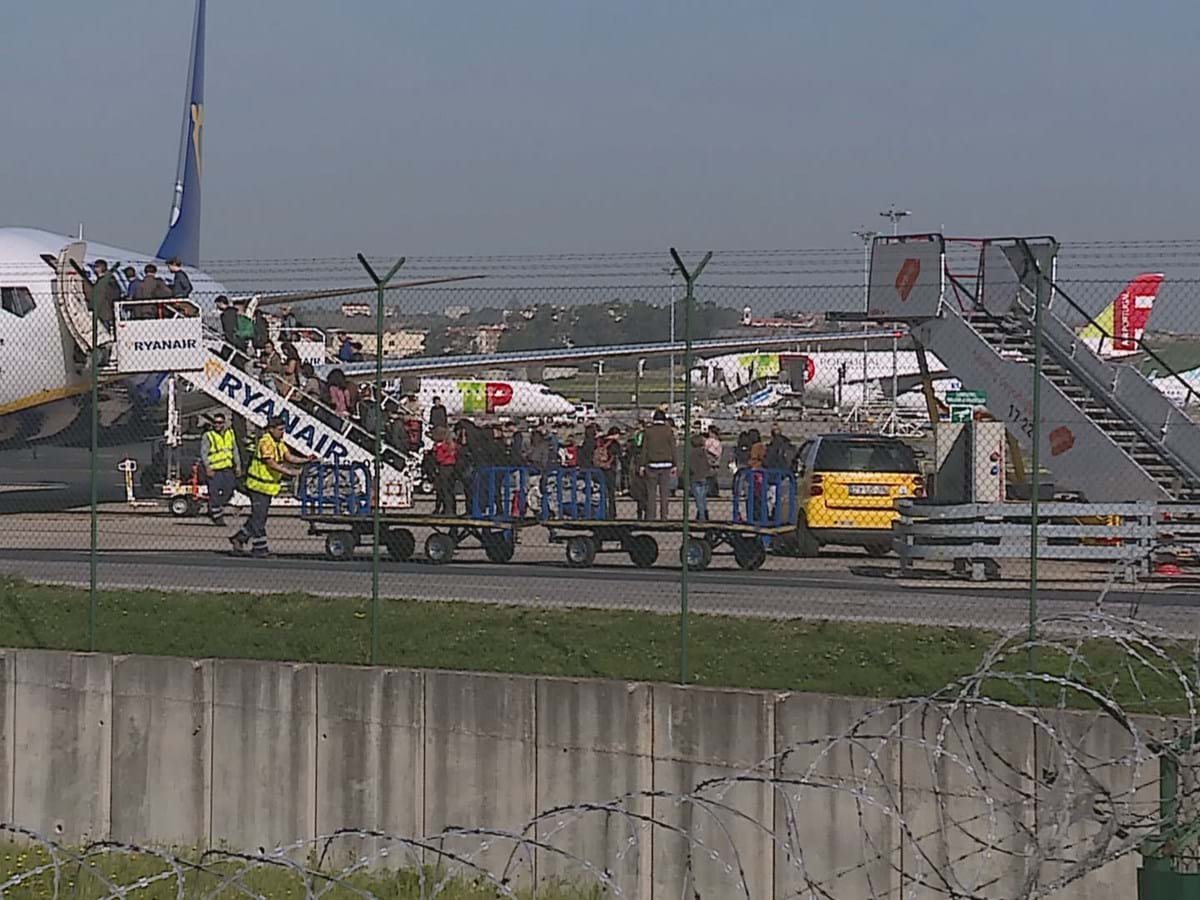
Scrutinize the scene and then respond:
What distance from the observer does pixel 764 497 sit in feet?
63.6

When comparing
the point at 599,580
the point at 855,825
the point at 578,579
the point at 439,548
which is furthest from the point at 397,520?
the point at 855,825

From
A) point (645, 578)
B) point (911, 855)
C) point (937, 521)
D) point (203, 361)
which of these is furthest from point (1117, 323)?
point (203, 361)

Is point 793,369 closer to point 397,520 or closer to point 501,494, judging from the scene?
point 501,494

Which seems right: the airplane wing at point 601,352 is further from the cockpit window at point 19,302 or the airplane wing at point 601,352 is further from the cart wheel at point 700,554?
the cockpit window at point 19,302

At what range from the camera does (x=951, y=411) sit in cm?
2262

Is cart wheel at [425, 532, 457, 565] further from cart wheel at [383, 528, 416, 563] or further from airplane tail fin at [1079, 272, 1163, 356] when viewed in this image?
airplane tail fin at [1079, 272, 1163, 356]

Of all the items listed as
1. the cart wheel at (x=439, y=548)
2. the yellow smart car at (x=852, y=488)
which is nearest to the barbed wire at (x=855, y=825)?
the cart wheel at (x=439, y=548)

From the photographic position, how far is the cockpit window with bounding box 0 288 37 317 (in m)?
27.5

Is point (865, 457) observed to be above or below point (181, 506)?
above

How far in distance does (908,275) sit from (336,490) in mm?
6048

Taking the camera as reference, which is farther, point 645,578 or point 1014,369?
point 1014,369

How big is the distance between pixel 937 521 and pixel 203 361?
1110 cm

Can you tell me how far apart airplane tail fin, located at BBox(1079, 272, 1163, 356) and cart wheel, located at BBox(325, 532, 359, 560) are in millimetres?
6555

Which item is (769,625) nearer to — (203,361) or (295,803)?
(295,803)
